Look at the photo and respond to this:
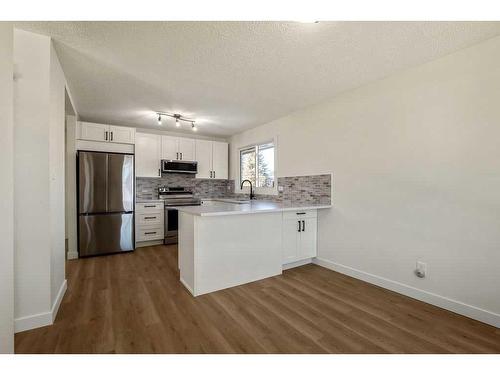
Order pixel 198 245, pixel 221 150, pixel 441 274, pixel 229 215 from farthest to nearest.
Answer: pixel 221 150
pixel 229 215
pixel 198 245
pixel 441 274

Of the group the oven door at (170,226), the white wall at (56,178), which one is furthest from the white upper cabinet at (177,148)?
the white wall at (56,178)

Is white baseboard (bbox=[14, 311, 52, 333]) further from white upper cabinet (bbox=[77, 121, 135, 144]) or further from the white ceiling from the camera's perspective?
white upper cabinet (bbox=[77, 121, 135, 144])

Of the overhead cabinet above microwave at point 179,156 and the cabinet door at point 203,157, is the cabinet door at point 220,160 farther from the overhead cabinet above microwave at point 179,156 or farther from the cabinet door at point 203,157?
the cabinet door at point 203,157

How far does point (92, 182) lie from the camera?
3.56m

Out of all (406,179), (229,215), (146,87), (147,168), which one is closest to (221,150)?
(147,168)

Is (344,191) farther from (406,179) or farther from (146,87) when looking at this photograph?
(146,87)

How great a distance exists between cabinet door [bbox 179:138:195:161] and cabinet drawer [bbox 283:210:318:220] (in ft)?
8.99

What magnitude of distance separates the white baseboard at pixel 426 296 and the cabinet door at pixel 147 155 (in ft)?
11.8

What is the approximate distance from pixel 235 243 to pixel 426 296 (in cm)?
194

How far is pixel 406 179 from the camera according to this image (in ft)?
7.74

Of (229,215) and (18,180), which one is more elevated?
(18,180)

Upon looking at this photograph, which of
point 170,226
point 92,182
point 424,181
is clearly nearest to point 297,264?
point 424,181

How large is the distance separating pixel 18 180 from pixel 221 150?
383 cm

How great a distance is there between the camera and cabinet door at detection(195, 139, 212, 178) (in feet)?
16.4
